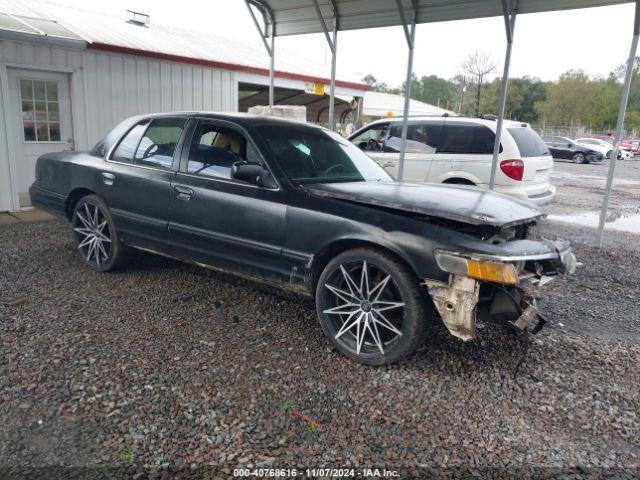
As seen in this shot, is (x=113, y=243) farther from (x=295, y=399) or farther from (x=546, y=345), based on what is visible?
(x=546, y=345)

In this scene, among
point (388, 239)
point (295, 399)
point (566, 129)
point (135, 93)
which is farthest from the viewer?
point (566, 129)

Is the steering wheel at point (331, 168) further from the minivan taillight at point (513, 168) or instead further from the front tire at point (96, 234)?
the minivan taillight at point (513, 168)

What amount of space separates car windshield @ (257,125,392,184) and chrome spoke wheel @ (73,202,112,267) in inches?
81.1

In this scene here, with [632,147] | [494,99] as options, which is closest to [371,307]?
[632,147]

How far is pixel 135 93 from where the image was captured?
9.55 metres

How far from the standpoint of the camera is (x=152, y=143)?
492 cm

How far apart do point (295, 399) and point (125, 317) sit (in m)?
1.84

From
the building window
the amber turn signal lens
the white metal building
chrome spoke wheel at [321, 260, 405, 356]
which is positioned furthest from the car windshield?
the building window

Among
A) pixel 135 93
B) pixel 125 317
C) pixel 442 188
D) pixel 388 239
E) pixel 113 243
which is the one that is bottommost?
pixel 125 317

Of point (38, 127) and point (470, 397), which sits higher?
point (38, 127)

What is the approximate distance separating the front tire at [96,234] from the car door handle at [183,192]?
3.34 feet

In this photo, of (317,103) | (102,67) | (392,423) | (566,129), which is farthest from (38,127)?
(566,129)

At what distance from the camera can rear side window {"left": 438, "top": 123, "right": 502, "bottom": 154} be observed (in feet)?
25.9

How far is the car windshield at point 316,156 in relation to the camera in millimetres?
4156
